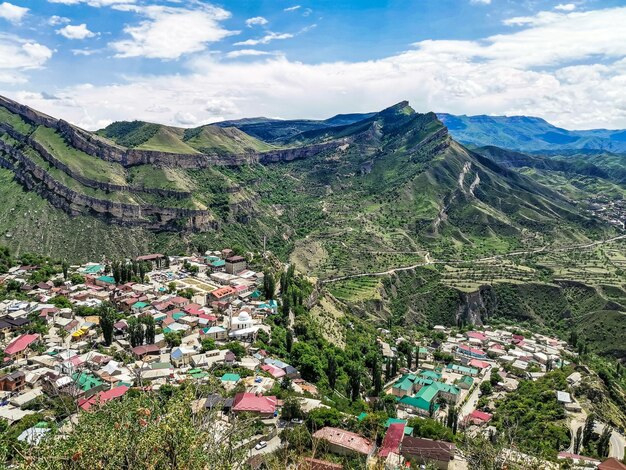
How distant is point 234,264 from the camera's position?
99812mm

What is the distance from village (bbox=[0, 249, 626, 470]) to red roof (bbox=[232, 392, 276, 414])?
0.15 meters

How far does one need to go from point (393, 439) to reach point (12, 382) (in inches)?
1597

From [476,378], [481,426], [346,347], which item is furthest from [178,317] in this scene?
[476,378]

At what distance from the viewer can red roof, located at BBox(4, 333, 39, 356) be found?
Answer: 56881 mm

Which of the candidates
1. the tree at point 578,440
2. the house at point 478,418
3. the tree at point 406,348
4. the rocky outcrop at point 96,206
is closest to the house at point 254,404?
the house at point 478,418

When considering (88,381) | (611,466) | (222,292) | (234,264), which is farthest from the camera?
(234,264)

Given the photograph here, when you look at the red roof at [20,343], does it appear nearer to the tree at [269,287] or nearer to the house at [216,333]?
the house at [216,333]

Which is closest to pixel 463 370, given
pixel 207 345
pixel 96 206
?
pixel 207 345

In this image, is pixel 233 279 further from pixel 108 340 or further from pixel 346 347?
pixel 108 340

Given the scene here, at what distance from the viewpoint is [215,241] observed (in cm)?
16588

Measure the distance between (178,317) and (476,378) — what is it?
5284 centimetres

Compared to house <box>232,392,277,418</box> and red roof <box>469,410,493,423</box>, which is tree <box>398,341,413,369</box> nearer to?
red roof <box>469,410,493,423</box>

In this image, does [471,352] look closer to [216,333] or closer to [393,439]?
[216,333]

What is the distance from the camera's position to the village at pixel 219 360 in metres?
43.5
